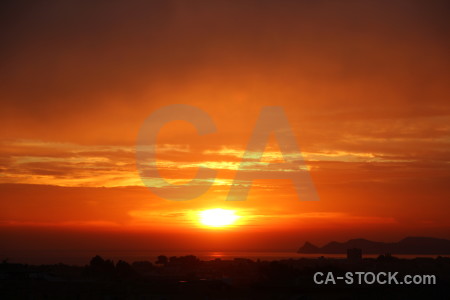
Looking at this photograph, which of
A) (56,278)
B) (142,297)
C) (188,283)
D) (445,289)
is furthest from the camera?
(56,278)

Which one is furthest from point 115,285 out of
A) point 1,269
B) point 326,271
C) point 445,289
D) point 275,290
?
Result: point 445,289

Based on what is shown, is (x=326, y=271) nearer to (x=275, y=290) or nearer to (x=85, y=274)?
(x=275, y=290)

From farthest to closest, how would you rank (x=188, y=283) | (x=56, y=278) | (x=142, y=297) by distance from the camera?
(x=56, y=278) → (x=188, y=283) → (x=142, y=297)

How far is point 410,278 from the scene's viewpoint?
58.7 metres

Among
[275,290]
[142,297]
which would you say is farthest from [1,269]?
[275,290]

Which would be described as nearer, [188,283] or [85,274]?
[188,283]

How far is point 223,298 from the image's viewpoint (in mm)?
42656

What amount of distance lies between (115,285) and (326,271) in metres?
23.6

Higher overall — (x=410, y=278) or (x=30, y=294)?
(x=410, y=278)

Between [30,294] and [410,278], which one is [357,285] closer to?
[410,278]

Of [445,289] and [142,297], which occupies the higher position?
[445,289]

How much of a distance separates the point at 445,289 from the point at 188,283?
23305 mm

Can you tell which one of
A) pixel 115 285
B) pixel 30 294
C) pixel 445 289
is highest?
Answer: pixel 445 289

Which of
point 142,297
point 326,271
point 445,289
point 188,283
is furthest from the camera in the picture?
point 326,271
